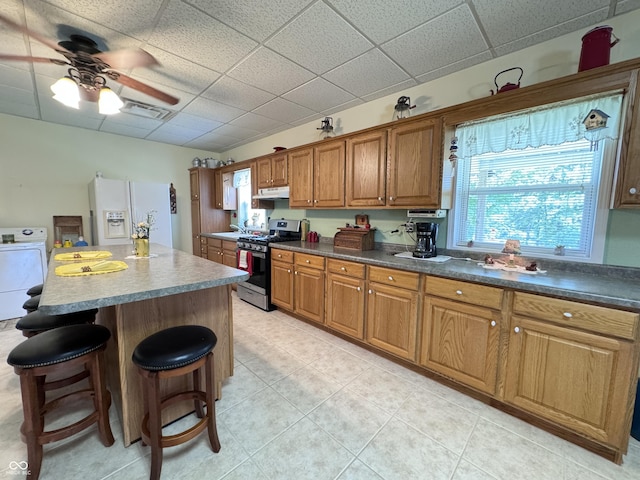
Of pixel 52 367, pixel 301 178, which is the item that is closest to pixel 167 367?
pixel 52 367

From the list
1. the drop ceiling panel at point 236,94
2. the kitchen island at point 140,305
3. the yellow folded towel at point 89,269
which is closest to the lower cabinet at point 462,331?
the kitchen island at point 140,305

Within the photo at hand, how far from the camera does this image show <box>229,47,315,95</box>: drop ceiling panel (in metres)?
2.22

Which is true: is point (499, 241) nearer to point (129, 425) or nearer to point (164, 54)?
point (129, 425)

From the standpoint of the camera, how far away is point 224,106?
322 centimetres

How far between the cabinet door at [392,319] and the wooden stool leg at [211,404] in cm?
151

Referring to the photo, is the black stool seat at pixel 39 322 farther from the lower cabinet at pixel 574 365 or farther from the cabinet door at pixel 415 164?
the lower cabinet at pixel 574 365

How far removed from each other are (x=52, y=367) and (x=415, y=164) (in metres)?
2.81

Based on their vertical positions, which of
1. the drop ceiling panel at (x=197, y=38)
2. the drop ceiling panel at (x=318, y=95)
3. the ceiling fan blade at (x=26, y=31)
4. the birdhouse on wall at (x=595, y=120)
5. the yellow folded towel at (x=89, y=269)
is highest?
the drop ceiling panel at (x=318, y=95)

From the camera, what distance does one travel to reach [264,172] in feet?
13.5

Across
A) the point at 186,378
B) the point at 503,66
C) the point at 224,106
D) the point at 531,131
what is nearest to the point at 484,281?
the point at 531,131

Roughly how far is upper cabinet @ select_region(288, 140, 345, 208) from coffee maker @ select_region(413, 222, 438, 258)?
959 mm

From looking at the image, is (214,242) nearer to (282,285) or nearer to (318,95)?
(282,285)

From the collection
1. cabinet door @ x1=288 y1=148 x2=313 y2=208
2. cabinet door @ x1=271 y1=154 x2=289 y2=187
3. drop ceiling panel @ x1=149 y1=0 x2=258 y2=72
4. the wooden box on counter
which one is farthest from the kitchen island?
cabinet door @ x1=271 y1=154 x2=289 y2=187

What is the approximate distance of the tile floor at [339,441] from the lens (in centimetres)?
137
